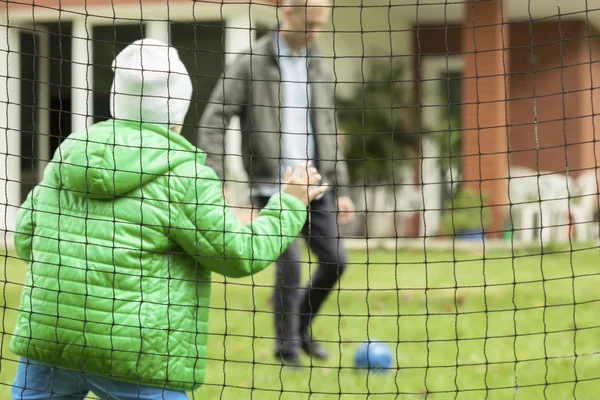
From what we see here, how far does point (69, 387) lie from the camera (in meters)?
2.74

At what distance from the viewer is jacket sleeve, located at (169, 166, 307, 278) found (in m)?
2.62

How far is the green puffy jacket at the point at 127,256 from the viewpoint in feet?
8.57

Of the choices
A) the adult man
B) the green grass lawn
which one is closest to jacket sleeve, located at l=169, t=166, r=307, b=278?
the green grass lawn

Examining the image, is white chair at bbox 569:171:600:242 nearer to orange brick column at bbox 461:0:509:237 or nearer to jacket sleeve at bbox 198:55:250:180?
orange brick column at bbox 461:0:509:237

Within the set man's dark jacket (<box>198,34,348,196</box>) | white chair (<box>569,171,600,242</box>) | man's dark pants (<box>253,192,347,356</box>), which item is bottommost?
white chair (<box>569,171,600,242</box>)

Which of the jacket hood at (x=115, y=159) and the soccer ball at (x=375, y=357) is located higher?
the jacket hood at (x=115, y=159)

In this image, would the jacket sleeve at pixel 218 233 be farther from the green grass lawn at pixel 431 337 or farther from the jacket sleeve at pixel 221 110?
the jacket sleeve at pixel 221 110

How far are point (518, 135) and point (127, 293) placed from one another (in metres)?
13.5

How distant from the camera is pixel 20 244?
287cm

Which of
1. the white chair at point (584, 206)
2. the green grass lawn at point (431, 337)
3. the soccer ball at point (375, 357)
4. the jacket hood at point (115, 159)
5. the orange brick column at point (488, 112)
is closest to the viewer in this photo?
the jacket hood at point (115, 159)

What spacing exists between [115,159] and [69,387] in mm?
668

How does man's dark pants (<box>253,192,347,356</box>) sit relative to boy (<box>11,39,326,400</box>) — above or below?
below

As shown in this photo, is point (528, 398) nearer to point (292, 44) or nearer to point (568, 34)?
point (292, 44)

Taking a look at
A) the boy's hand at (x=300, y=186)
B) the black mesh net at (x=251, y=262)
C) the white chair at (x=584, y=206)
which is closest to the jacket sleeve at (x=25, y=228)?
the black mesh net at (x=251, y=262)
